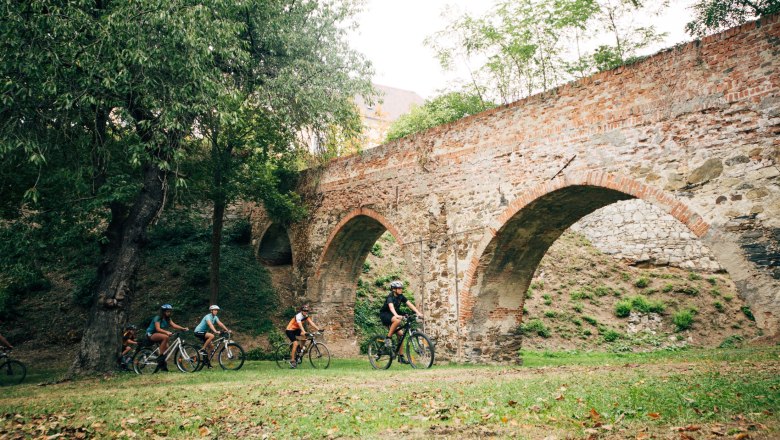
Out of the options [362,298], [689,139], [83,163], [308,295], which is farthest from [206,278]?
[689,139]

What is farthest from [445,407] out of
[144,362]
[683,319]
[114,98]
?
[683,319]

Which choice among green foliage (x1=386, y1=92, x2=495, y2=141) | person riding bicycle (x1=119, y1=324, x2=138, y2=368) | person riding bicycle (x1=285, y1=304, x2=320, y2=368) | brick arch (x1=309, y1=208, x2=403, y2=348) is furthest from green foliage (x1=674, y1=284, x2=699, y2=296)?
person riding bicycle (x1=119, y1=324, x2=138, y2=368)

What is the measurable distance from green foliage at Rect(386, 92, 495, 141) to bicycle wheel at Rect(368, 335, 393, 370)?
1124 centimetres

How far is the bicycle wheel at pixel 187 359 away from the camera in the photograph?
10.5 meters

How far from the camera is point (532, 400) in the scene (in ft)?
15.3

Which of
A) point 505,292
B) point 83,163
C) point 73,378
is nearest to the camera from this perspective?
point 73,378

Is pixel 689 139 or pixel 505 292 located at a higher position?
pixel 689 139

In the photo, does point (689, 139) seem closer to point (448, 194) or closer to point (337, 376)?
point (448, 194)

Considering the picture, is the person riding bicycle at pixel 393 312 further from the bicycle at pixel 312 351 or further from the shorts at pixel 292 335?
the shorts at pixel 292 335

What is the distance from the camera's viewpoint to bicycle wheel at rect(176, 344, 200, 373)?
10.5 m

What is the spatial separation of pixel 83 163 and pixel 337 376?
6.24 m

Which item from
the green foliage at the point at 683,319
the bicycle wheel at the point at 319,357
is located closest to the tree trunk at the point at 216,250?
the bicycle wheel at the point at 319,357

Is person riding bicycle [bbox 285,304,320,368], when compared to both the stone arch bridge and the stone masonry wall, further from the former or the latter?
the stone masonry wall

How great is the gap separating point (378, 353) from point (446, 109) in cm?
1366
